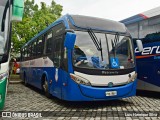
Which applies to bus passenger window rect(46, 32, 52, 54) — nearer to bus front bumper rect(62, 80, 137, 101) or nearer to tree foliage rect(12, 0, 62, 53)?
bus front bumper rect(62, 80, 137, 101)

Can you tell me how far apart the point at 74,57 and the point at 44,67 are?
10.4 feet

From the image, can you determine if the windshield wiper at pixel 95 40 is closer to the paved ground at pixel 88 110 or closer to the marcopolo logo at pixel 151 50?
the paved ground at pixel 88 110

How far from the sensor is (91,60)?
8.58 meters

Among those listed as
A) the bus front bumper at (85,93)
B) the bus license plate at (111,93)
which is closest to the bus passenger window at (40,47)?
the bus front bumper at (85,93)

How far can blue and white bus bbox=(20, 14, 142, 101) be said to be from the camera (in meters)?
8.41

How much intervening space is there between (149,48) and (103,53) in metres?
3.54

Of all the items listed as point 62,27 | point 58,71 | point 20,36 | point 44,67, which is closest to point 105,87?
point 58,71

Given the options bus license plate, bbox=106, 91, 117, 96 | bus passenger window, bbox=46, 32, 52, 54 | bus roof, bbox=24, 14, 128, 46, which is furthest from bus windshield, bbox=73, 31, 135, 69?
bus passenger window, bbox=46, 32, 52, 54

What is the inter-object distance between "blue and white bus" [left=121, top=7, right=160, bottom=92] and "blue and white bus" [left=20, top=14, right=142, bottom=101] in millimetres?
1689

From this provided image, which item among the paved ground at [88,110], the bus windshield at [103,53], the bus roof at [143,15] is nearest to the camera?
the paved ground at [88,110]

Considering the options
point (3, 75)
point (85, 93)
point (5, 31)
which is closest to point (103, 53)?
point (85, 93)

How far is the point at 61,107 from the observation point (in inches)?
351

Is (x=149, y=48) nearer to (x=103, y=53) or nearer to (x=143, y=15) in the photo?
(x=143, y=15)

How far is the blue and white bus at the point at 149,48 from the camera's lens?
1127cm
